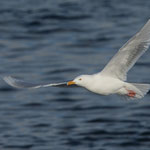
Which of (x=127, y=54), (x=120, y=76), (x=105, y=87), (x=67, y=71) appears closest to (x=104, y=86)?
(x=105, y=87)

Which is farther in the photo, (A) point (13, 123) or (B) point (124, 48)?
(A) point (13, 123)

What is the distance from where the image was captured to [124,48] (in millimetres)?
8148

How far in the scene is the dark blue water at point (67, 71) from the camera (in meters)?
12.6

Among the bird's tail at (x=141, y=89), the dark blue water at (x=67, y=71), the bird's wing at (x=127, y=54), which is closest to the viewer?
the bird's wing at (x=127, y=54)

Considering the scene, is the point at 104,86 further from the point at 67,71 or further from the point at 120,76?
the point at 67,71

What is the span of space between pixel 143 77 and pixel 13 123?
356 cm

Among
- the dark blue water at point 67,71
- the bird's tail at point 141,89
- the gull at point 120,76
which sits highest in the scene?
the dark blue water at point 67,71

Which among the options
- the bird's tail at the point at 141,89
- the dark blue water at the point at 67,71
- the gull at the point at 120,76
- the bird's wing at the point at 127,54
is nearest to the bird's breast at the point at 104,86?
the gull at the point at 120,76

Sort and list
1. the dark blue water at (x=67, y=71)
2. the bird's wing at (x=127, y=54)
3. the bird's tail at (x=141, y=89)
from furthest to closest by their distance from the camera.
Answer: the dark blue water at (x=67, y=71) < the bird's tail at (x=141, y=89) < the bird's wing at (x=127, y=54)

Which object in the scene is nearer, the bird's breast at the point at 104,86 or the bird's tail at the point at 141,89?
the bird's breast at the point at 104,86

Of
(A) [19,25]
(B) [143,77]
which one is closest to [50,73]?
(B) [143,77]

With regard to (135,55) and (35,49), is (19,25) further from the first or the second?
(135,55)

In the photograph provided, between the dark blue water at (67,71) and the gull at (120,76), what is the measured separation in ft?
12.5

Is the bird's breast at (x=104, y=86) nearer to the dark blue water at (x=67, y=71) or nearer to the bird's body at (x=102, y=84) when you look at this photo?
the bird's body at (x=102, y=84)
